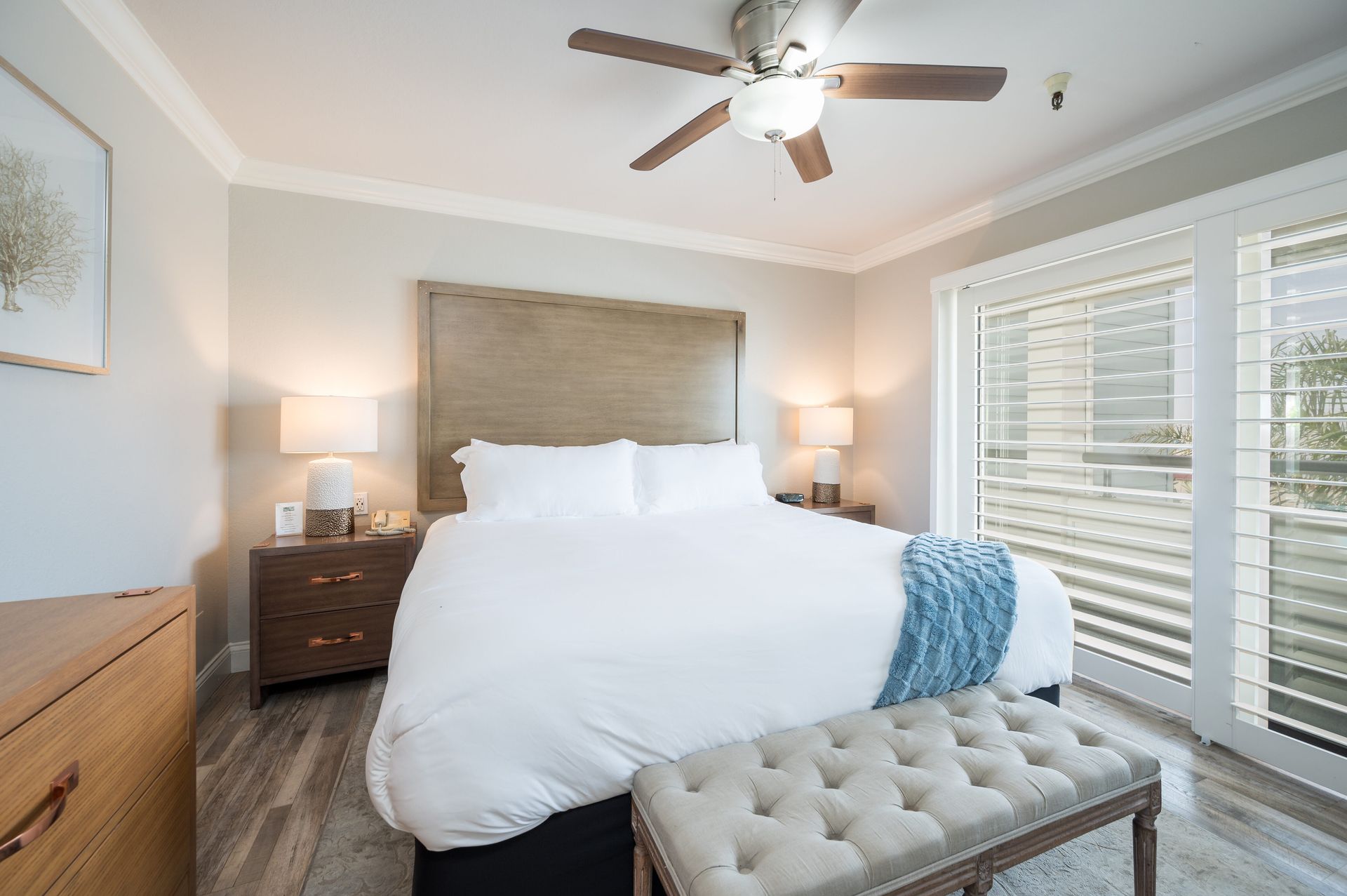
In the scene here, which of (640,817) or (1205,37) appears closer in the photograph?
(640,817)

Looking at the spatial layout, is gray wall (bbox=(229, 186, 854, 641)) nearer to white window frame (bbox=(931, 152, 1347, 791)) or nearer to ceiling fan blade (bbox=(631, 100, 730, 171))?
ceiling fan blade (bbox=(631, 100, 730, 171))

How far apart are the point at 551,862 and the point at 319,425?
2.19 meters

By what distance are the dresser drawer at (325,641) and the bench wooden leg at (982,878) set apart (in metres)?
2.21

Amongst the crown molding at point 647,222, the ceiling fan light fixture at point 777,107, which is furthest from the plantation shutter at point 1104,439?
the ceiling fan light fixture at point 777,107

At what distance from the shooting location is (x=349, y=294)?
301 cm

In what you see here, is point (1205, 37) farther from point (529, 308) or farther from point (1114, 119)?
point (529, 308)

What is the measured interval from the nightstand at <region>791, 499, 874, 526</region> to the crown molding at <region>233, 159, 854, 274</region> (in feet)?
5.69

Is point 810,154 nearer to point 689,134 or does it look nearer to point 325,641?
point 689,134

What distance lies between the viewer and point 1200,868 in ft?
5.12

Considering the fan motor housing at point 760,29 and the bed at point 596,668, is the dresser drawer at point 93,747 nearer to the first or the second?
the bed at point 596,668

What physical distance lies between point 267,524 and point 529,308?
1.78m

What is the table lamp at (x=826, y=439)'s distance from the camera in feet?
12.6

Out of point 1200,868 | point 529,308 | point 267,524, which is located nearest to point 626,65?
point 529,308

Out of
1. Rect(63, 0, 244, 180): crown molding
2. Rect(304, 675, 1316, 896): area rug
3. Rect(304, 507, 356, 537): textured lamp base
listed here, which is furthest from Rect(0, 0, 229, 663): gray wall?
Rect(304, 675, 1316, 896): area rug
